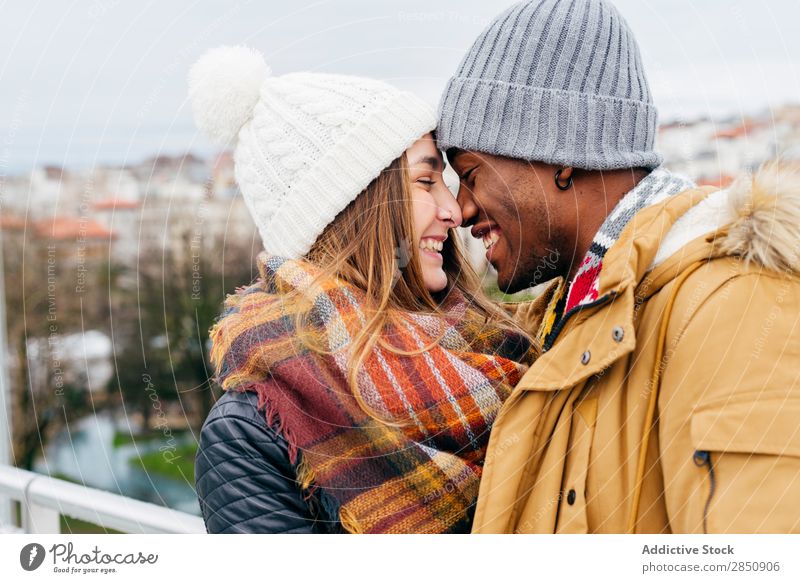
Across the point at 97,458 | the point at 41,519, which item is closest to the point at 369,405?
the point at 41,519

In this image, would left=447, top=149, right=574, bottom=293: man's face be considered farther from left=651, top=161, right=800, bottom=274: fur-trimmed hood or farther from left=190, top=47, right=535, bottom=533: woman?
left=651, top=161, right=800, bottom=274: fur-trimmed hood

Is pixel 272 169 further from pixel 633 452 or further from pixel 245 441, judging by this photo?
pixel 633 452

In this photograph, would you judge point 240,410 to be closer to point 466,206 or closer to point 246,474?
point 246,474

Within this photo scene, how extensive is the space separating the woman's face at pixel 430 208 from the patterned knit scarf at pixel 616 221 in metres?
0.38

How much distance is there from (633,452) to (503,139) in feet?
2.23

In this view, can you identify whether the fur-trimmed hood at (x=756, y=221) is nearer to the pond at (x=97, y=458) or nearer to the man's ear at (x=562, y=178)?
the man's ear at (x=562, y=178)

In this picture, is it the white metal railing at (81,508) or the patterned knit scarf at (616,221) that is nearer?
the patterned knit scarf at (616,221)

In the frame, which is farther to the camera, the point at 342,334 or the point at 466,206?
the point at 466,206

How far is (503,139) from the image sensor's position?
1514 millimetres

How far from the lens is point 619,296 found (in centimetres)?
119

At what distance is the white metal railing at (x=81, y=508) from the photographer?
156cm

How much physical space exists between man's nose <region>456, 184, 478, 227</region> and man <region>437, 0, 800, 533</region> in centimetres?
5

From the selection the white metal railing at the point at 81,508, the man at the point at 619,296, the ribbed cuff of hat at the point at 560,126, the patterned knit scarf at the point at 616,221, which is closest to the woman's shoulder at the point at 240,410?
the white metal railing at the point at 81,508

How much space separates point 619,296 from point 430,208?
55 cm
